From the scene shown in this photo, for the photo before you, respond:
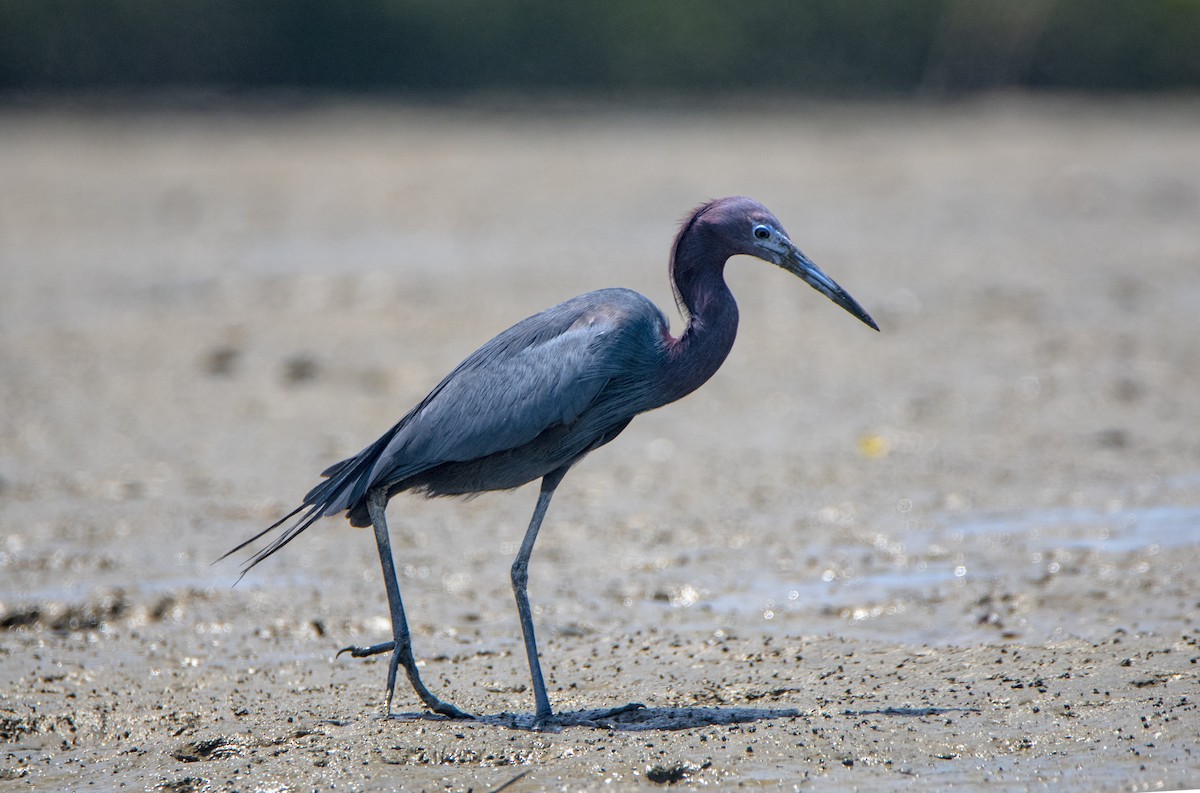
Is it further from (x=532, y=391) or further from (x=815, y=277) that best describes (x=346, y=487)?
(x=815, y=277)

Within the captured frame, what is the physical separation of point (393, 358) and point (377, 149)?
10.4 meters

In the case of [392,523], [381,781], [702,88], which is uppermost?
[702,88]

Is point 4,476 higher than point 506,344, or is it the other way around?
point 506,344

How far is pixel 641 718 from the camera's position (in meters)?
4.62

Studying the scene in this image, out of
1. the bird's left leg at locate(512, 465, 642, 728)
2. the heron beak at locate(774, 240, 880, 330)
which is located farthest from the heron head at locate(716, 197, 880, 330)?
the bird's left leg at locate(512, 465, 642, 728)

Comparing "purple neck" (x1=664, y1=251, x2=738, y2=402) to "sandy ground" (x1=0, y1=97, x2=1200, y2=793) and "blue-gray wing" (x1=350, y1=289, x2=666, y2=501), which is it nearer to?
"blue-gray wing" (x1=350, y1=289, x2=666, y2=501)

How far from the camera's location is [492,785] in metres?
4.23

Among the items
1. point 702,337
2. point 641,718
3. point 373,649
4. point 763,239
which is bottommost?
point 641,718

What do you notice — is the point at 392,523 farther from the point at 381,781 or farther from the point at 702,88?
the point at 702,88

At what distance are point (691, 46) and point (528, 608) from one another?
2156cm

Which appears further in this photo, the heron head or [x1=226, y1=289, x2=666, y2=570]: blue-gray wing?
the heron head

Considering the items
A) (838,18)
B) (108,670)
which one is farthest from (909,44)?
(108,670)

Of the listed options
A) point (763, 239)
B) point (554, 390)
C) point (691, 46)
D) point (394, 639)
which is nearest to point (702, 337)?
point (763, 239)

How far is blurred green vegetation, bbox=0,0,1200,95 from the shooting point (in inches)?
970
